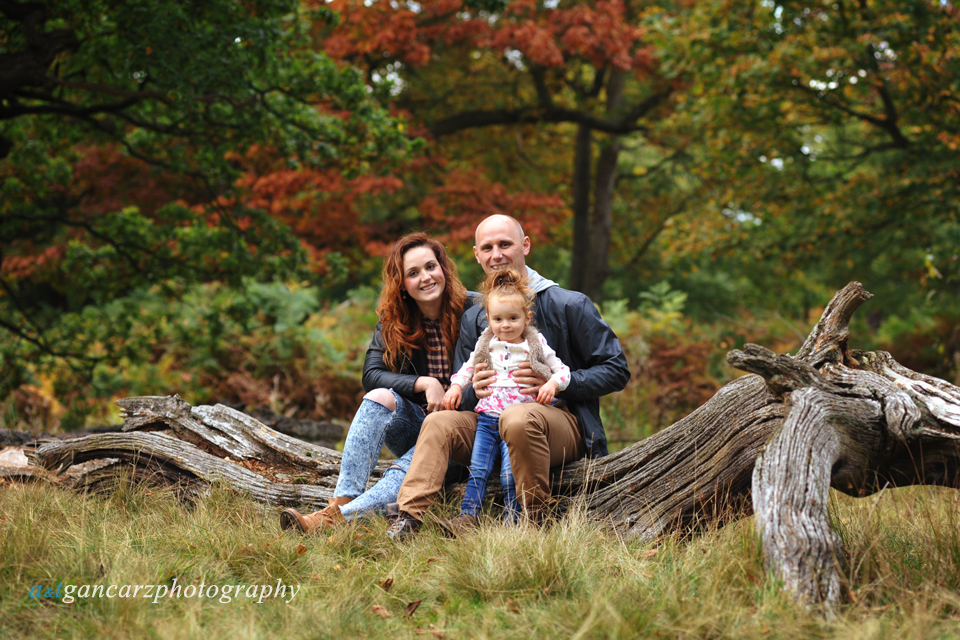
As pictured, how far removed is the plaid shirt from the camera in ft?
13.5

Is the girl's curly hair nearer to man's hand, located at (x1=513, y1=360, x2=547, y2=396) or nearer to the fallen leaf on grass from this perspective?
man's hand, located at (x1=513, y1=360, x2=547, y2=396)

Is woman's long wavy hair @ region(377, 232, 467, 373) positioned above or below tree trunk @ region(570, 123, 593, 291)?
below

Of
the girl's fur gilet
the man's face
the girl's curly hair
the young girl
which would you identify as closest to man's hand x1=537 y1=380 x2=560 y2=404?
the young girl

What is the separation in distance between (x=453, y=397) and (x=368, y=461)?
611 mm

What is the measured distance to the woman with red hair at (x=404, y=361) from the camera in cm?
371

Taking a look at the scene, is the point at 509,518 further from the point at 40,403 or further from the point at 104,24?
the point at 40,403

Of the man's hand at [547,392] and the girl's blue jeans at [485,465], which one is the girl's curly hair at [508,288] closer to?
the man's hand at [547,392]

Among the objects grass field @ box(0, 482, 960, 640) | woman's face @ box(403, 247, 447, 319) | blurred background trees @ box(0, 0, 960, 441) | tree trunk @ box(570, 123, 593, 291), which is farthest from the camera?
tree trunk @ box(570, 123, 593, 291)

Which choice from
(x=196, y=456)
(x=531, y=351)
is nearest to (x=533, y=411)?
(x=531, y=351)

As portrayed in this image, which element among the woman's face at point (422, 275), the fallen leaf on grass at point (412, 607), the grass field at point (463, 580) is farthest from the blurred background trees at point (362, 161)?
the fallen leaf on grass at point (412, 607)

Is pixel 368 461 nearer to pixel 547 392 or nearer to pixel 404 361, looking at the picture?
pixel 404 361

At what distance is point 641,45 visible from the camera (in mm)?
12156

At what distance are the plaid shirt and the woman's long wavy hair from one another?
52 millimetres

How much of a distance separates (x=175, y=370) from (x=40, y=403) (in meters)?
1.82
